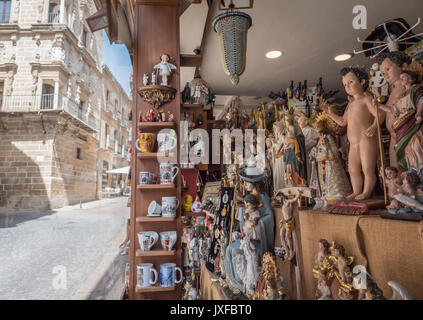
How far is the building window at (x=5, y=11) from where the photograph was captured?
6.05 feet

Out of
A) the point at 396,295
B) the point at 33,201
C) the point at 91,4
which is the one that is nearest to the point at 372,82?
the point at 396,295

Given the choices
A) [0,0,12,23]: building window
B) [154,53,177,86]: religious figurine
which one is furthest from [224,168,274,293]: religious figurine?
[0,0,12,23]: building window

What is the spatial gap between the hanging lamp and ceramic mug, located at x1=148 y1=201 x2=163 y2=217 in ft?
2.89

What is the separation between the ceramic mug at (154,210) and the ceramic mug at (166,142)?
0.34m

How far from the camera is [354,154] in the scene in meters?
0.90

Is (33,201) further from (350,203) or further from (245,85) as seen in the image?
(245,85)

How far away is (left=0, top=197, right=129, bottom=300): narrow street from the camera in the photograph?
1644 mm

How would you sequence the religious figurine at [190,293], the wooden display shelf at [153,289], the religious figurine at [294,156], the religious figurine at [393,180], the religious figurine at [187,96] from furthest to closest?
1. the religious figurine at [187,96]
2. the religious figurine at [190,293]
3. the wooden display shelf at [153,289]
4. the religious figurine at [294,156]
5. the religious figurine at [393,180]

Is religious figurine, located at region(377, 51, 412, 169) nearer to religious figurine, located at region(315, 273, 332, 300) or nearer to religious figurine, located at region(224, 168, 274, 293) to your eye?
religious figurine, located at region(315, 273, 332, 300)

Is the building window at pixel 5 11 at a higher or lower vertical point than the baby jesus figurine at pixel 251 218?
higher

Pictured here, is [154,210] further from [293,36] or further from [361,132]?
[293,36]

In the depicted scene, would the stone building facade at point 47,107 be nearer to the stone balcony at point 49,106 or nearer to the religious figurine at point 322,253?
the stone balcony at point 49,106

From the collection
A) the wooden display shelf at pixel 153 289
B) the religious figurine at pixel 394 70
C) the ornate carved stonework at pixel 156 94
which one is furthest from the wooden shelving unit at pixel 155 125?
the religious figurine at pixel 394 70
